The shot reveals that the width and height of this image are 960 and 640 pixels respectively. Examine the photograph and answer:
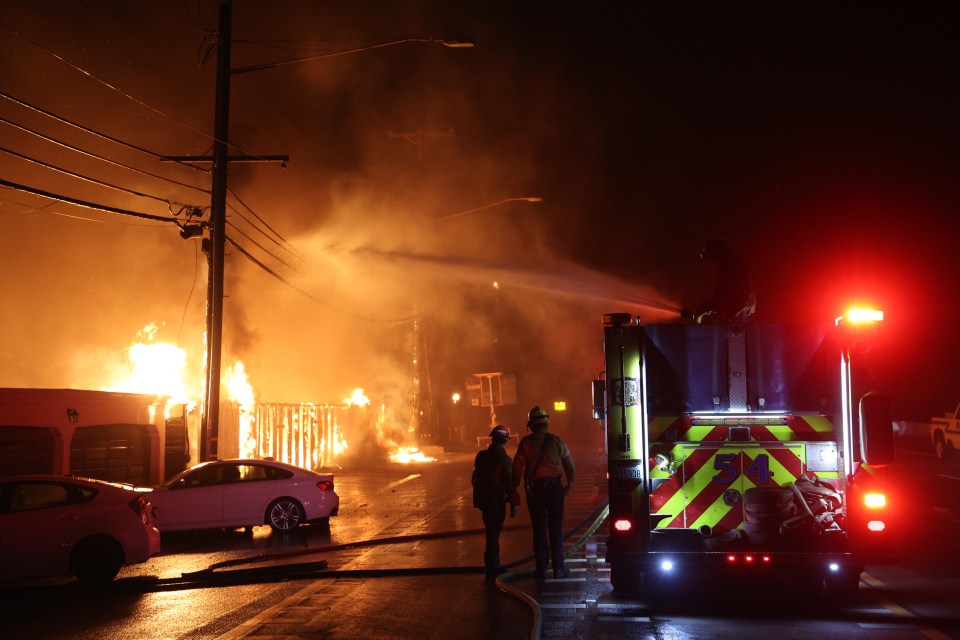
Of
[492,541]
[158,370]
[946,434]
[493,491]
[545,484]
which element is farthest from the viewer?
[946,434]

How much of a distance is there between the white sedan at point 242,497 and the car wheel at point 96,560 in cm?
392

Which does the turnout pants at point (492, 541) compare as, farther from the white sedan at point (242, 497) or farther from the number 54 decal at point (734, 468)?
the white sedan at point (242, 497)

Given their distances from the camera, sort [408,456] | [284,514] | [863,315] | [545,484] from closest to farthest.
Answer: [863,315], [545,484], [284,514], [408,456]

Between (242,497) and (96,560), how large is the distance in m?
4.52

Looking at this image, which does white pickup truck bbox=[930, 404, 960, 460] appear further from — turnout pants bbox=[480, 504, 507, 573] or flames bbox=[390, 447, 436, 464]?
turnout pants bbox=[480, 504, 507, 573]

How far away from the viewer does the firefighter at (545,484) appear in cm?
979

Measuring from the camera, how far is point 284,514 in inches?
591

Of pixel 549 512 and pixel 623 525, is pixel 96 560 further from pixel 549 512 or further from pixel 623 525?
pixel 623 525

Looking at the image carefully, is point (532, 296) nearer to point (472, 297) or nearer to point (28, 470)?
point (472, 297)

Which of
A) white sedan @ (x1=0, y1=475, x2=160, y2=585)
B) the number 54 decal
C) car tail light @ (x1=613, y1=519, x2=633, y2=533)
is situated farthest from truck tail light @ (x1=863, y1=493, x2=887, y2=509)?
white sedan @ (x1=0, y1=475, x2=160, y2=585)

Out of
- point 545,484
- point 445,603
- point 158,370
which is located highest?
point 158,370

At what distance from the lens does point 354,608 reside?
8375mm

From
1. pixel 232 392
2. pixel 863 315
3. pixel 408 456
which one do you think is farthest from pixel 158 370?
pixel 863 315

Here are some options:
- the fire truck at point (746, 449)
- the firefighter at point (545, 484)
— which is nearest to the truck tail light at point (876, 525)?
the fire truck at point (746, 449)
